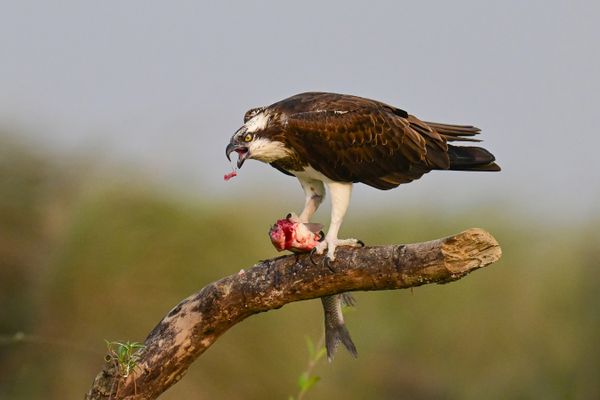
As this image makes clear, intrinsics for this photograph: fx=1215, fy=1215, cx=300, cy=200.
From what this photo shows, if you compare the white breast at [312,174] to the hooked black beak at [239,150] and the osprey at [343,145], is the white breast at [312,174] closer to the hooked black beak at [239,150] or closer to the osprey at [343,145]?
the osprey at [343,145]

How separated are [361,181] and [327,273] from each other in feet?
2.90

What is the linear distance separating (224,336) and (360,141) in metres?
4.44

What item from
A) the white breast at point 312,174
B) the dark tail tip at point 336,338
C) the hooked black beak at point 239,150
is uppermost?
the hooked black beak at point 239,150

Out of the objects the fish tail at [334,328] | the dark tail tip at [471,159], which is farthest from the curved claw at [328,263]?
the dark tail tip at [471,159]

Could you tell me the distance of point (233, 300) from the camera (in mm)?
6516

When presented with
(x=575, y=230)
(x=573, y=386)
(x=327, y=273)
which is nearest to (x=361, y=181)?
(x=327, y=273)

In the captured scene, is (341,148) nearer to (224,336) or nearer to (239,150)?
(239,150)

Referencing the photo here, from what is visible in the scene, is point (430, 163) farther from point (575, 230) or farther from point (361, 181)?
point (575, 230)

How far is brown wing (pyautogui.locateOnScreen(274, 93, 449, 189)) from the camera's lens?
22.7 ft

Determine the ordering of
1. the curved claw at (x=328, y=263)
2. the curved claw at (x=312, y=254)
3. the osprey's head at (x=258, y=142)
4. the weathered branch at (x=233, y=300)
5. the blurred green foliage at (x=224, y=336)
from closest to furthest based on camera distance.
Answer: the weathered branch at (x=233, y=300) → the curved claw at (x=328, y=263) → the curved claw at (x=312, y=254) → the osprey's head at (x=258, y=142) → the blurred green foliage at (x=224, y=336)

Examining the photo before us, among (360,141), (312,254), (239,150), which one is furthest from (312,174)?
(312,254)

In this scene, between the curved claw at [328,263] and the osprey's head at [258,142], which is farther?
the osprey's head at [258,142]

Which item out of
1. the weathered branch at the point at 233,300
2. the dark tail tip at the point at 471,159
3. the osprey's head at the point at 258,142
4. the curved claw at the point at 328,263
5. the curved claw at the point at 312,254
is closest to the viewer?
the weathered branch at the point at 233,300

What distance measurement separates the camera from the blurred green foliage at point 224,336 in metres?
11.1
